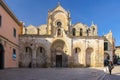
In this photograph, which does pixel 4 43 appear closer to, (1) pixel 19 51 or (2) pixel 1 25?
(2) pixel 1 25

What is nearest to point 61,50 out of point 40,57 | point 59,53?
point 59,53

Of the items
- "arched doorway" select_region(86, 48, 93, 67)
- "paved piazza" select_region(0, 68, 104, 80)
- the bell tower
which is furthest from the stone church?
"paved piazza" select_region(0, 68, 104, 80)

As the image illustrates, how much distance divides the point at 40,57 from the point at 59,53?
3.81 meters

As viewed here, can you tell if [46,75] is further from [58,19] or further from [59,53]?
[58,19]

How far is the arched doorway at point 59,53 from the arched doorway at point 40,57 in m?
1.81

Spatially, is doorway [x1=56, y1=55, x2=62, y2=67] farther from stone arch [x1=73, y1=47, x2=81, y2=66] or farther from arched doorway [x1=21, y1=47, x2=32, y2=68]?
arched doorway [x1=21, y1=47, x2=32, y2=68]

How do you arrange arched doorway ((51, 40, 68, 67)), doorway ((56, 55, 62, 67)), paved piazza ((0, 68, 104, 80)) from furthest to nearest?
doorway ((56, 55, 62, 67))
arched doorway ((51, 40, 68, 67))
paved piazza ((0, 68, 104, 80))

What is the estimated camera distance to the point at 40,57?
49.2 metres

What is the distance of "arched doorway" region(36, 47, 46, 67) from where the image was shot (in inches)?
1934

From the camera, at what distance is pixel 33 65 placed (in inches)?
1906

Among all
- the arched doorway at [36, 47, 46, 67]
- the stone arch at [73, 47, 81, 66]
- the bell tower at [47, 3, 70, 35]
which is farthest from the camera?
the bell tower at [47, 3, 70, 35]

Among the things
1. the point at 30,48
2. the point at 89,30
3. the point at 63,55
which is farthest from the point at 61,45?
the point at 89,30

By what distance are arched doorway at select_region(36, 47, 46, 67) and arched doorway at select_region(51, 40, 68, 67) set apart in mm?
1806

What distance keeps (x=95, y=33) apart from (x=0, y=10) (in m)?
33.3
